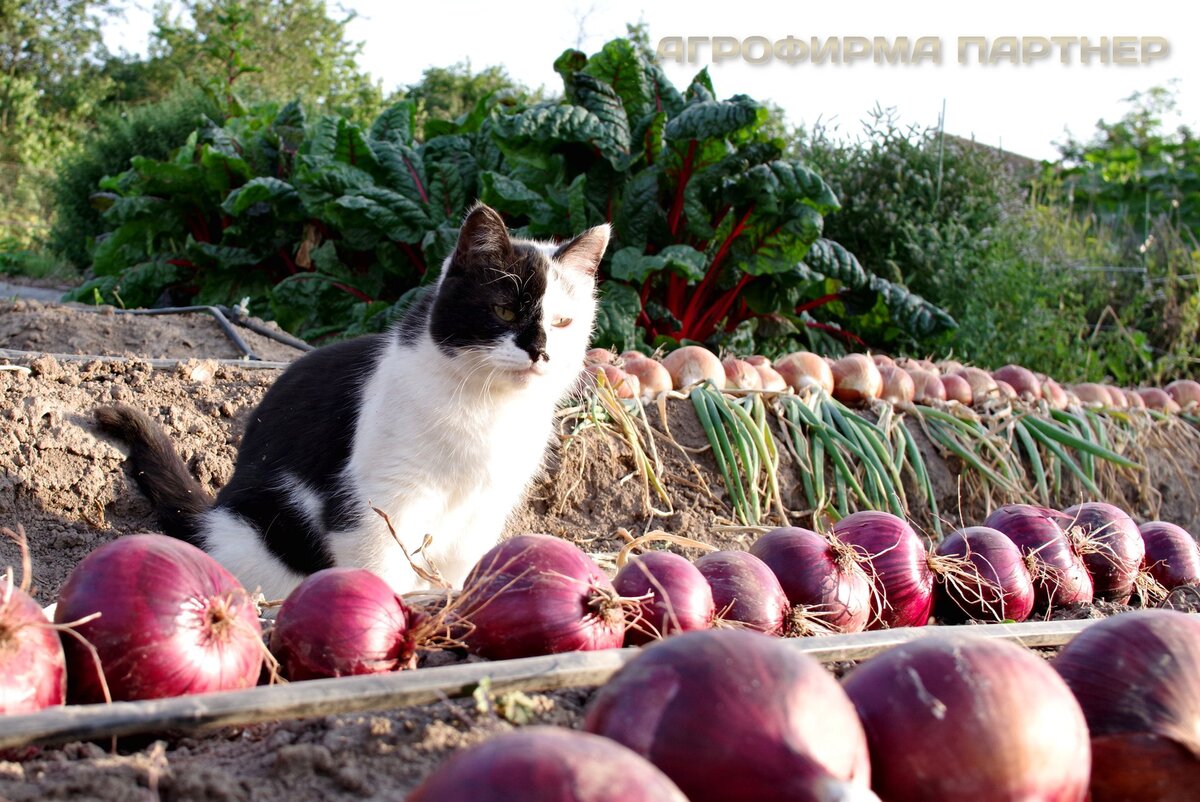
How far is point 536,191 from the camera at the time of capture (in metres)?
6.35

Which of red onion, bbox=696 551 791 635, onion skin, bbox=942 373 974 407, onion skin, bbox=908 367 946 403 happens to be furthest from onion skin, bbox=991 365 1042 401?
red onion, bbox=696 551 791 635

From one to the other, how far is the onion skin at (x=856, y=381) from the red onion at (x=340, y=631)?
3.23 meters

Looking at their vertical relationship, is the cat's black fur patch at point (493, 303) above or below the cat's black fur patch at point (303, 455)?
above

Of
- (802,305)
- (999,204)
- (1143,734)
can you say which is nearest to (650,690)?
(1143,734)

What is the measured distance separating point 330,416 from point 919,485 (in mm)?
2328

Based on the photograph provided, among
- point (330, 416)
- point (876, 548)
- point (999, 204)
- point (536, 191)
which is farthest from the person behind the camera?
point (999, 204)

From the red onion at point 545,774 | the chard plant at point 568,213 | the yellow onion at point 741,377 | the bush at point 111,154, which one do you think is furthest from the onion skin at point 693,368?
the bush at point 111,154

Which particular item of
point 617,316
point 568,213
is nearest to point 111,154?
point 568,213

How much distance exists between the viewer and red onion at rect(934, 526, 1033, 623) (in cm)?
194

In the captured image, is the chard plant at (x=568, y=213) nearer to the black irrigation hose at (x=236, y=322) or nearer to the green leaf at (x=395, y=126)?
the green leaf at (x=395, y=126)

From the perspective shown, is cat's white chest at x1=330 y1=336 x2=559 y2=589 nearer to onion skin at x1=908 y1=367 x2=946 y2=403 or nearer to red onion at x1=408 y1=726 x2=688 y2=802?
red onion at x1=408 y1=726 x2=688 y2=802

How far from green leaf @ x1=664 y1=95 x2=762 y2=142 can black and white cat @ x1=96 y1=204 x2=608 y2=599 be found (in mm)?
3256

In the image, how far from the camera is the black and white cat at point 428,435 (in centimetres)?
243

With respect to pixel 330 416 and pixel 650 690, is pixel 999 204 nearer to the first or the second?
pixel 330 416
